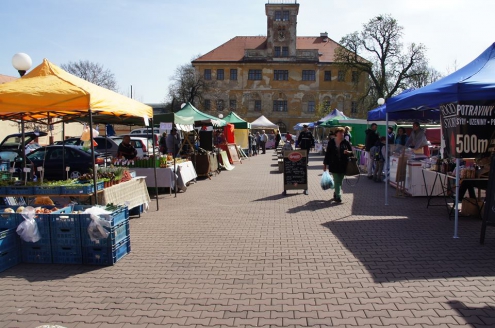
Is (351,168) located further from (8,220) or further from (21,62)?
(21,62)

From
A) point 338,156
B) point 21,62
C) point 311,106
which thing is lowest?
point 338,156

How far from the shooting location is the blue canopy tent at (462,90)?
21.6ft

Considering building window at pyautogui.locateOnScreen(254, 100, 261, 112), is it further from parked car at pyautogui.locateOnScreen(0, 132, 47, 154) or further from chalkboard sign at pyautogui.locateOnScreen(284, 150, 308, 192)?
chalkboard sign at pyautogui.locateOnScreen(284, 150, 308, 192)

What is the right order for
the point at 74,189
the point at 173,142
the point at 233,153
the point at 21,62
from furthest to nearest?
the point at 233,153 → the point at 173,142 → the point at 21,62 → the point at 74,189

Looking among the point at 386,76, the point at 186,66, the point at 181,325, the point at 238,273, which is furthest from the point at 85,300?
the point at 186,66

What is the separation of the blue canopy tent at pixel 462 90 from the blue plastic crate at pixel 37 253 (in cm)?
633

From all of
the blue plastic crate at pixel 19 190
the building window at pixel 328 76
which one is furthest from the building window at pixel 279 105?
the blue plastic crate at pixel 19 190

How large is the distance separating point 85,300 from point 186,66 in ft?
194

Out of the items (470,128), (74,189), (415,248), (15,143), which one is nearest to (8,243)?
(74,189)

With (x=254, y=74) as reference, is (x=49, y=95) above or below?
below

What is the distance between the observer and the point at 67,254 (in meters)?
5.86

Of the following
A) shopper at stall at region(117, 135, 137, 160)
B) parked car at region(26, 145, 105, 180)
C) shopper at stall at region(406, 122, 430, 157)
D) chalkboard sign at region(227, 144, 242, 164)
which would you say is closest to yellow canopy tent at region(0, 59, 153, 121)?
shopper at stall at region(117, 135, 137, 160)

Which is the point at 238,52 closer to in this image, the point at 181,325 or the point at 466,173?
the point at 466,173

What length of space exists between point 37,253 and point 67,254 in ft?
1.50
